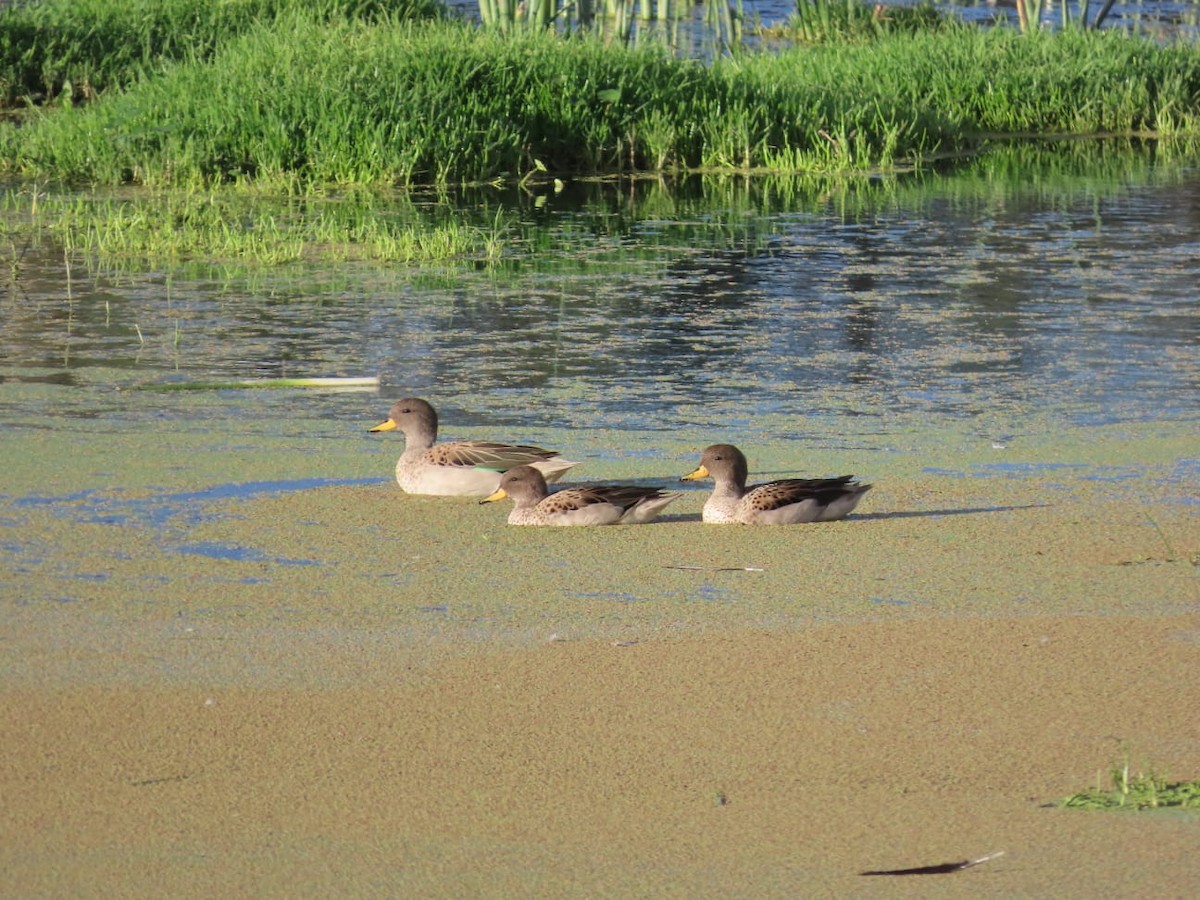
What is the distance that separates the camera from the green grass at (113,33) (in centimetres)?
1872

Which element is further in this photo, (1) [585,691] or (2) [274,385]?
(2) [274,385]

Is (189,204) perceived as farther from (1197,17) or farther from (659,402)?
(1197,17)

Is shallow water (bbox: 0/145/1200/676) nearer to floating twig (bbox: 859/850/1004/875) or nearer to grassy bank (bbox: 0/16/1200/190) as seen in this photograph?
floating twig (bbox: 859/850/1004/875)

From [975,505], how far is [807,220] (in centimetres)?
789

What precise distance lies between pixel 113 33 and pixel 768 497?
14703 mm

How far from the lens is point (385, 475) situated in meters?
7.32

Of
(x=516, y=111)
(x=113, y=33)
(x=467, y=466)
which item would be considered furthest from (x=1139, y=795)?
(x=113, y=33)

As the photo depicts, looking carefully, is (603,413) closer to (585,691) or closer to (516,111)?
(585,691)

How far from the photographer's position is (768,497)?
21.0ft

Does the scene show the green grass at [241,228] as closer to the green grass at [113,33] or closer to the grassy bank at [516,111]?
the grassy bank at [516,111]

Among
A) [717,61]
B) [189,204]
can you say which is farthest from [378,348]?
[717,61]

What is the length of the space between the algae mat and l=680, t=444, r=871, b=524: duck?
0.27 ft

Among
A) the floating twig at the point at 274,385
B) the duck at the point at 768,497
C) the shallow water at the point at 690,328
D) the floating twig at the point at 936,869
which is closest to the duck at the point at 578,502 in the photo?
the duck at the point at 768,497

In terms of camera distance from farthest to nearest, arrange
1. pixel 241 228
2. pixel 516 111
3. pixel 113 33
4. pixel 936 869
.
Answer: pixel 113 33, pixel 516 111, pixel 241 228, pixel 936 869
